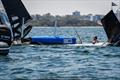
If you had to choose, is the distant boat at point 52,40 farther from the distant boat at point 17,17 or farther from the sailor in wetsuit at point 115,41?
the sailor in wetsuit at point 115,41

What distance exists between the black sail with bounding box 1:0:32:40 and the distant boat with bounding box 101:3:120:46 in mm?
9067

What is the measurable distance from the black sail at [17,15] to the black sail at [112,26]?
907 cm

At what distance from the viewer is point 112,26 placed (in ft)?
168

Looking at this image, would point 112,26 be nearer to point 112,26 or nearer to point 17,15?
point 112,26

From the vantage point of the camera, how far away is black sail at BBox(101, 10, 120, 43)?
50.0m

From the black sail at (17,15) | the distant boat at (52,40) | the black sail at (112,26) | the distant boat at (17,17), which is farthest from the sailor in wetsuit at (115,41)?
the black sail at (17,15)

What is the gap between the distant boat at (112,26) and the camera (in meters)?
49.9

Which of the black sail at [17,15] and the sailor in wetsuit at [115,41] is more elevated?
the black sail at [17,15]

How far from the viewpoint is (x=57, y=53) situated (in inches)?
1599

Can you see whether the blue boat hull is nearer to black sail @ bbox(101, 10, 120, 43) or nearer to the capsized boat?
the capsized boat

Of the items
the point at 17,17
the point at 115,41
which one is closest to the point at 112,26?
the point at 115,41

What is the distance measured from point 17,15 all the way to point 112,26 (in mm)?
11015

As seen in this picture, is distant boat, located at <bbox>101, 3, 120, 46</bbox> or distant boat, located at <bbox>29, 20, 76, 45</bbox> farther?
distant boat, located at <bbox>101, 3, 120, 46</bbox>

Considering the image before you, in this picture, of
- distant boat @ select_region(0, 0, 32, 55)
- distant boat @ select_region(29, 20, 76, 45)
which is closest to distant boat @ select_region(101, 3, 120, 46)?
distant boat @ select_region(29, 20, 76, 45)
